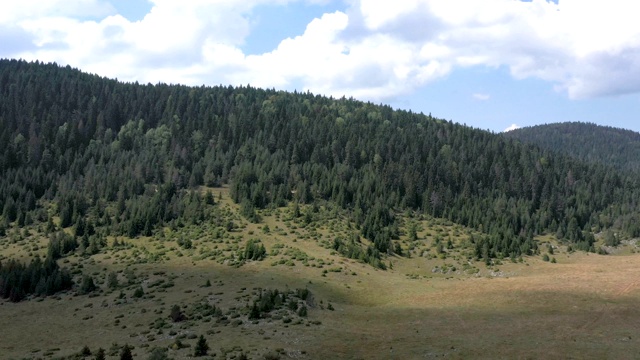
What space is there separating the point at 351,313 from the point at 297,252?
42802 millimetres

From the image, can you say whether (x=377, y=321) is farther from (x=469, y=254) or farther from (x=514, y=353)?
(x=469, y=254)

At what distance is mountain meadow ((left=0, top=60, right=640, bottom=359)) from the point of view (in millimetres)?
46188

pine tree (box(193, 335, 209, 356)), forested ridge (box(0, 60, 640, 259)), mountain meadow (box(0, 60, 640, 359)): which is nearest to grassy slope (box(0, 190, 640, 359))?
mountain meadow (box(0, 60, 640, 359))

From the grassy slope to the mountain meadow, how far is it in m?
0.38

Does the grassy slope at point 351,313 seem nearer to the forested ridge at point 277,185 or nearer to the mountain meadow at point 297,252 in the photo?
the mountain meadow at point 297,252

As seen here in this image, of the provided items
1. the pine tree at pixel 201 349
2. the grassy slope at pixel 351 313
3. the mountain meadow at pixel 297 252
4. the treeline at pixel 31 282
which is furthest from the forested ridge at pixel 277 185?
the pine tree at pixel 201 349

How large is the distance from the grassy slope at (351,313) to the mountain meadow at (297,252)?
378 mm

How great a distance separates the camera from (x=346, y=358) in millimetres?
38500

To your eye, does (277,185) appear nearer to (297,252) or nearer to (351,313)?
(297,252)

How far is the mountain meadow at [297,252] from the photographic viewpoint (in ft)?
152

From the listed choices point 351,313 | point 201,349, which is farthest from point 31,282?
point 351,313

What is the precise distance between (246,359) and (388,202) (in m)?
116

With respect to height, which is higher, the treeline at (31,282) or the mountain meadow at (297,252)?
the mountain meadow at (297,252)

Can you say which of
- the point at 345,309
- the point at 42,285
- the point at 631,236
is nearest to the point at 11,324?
the point at 42,285
